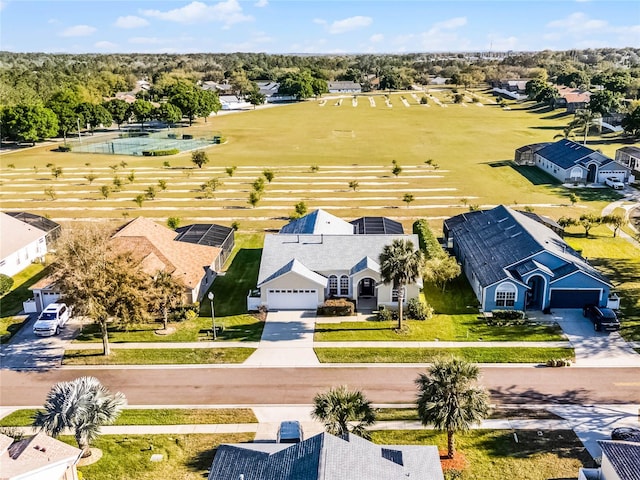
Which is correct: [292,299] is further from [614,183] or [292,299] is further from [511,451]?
[614,183]

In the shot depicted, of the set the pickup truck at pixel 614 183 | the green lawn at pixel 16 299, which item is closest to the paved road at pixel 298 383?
the green lawn at pixel 16 299

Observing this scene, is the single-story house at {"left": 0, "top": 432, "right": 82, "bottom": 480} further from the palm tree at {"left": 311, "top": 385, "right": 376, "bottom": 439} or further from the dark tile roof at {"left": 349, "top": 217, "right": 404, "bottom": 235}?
the dark tile roof at {"left": 349, "top": 217, "right": 404, "bottom": 235}

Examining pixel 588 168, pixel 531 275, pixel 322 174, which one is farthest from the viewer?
pixel 322 174

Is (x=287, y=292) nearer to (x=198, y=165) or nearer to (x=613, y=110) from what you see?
(x=198, y=165)

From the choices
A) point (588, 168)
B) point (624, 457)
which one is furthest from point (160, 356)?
point (588, 168)

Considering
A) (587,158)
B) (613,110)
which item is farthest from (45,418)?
(613,110)

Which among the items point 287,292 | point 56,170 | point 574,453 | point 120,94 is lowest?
point 574,453

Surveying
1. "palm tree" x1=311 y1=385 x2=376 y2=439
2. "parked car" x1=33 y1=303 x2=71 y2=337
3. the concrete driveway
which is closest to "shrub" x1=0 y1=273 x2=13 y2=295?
"parked car" x1=33 y1=303 x2=71 y2=337

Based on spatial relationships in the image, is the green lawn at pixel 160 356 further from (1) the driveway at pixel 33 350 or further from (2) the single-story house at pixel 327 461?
(2) the single-story house at pixel 327 461
